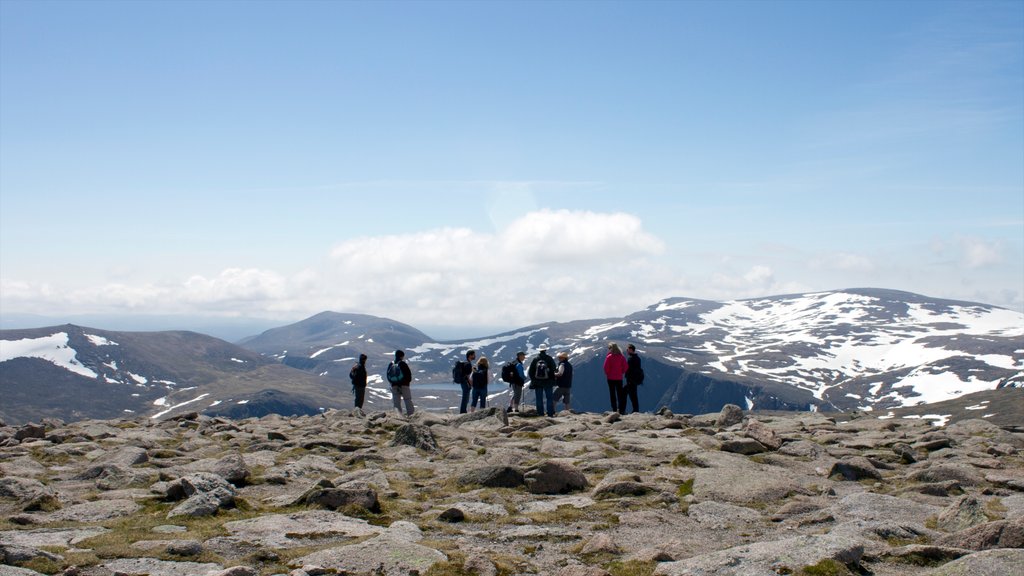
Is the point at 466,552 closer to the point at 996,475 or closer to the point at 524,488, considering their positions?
the point at 524,488

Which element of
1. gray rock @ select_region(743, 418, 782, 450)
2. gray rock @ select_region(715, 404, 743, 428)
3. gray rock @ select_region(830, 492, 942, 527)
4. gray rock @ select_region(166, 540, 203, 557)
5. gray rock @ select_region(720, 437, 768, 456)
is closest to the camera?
gray rock @ select_region(166, 540, 203, 557)

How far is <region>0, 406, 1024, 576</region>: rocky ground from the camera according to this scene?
10.4 m

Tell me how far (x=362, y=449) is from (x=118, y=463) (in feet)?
22.8

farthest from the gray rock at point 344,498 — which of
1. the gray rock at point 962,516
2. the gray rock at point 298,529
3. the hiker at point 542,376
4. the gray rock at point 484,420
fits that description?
the hiker at point 542,376

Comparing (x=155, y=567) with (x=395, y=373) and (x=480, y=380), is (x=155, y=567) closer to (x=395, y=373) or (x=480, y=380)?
(x=395, y=373)

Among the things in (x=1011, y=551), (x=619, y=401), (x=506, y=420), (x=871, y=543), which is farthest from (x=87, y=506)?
(x=619, y=401)

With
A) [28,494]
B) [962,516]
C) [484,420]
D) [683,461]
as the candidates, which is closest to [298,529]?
[28,494]

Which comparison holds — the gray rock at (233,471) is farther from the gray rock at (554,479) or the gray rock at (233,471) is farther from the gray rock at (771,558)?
the gray rock at (771,558)

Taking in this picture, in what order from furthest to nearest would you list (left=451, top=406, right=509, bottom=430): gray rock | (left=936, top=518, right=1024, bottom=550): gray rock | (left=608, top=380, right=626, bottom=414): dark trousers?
1. (left=608, top=380, right=626, bottom=414): dark trousers
2. (left=451, top=406, right=509, bottom=430): gray rock
3. (left=936, top=518, right=1024, bottom=550): gray rock

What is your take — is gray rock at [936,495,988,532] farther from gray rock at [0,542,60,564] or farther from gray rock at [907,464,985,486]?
gray rock at [0,542,60,564]

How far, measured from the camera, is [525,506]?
49.3ft

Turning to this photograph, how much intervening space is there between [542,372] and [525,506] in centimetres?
2091

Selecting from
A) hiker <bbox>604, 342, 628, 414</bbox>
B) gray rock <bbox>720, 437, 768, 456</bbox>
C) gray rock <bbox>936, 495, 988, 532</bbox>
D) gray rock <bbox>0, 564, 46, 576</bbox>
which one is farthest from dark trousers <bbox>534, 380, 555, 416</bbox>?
gray rock <bbox>0, 564, 46, 576</bbox>

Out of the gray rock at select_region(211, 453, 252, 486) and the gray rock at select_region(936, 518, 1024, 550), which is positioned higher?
the gray rock at select_region(936, 518, 1024, 550)
